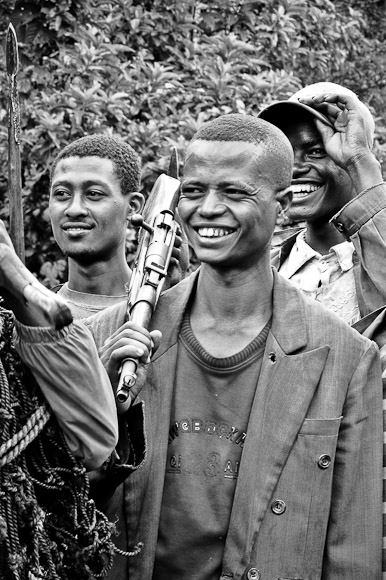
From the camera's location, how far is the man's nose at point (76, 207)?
16.0 feet

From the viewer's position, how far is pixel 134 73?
27.5ft

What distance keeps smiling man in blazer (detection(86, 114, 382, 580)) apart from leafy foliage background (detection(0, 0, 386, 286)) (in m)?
3.79

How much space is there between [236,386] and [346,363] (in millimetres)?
343

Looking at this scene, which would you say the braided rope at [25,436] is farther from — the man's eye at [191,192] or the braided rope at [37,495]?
the man's eye at [191,192]

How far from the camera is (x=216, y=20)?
998 centimetres

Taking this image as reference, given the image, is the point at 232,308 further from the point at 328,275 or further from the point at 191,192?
the point at 328,275

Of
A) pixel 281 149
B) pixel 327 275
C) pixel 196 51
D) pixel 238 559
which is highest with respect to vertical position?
pixel 196 51

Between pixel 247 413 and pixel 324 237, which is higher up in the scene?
pixel 324 237

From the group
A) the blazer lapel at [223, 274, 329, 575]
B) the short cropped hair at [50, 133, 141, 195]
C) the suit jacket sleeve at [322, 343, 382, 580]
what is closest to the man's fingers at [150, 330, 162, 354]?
the blazer lapel at [223, 274, 329, 575]

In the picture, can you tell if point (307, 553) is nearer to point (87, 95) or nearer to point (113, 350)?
point (113, 350)

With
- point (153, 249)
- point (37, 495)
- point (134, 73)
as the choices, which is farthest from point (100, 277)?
point (134, 73)

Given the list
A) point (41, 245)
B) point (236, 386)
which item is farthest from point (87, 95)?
point (236, 386)

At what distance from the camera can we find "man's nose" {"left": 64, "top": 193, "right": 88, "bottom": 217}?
192 inches

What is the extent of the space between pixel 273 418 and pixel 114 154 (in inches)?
73.2
